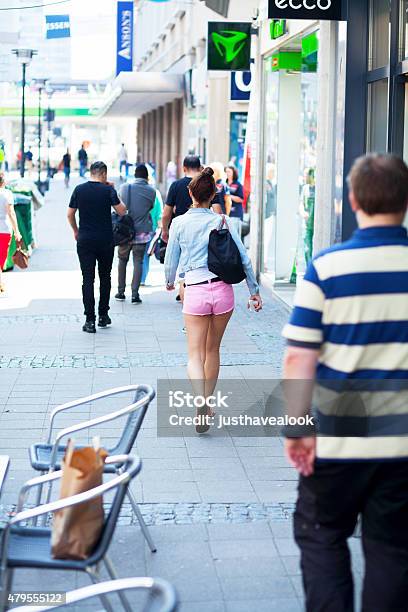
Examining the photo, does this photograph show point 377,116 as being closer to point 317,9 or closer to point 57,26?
point 317,9

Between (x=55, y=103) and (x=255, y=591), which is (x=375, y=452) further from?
(x=55, y=103)

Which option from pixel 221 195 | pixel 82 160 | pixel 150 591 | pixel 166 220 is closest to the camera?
pixel 150 591

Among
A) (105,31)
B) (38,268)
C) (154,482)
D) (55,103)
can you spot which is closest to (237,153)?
(38,268)

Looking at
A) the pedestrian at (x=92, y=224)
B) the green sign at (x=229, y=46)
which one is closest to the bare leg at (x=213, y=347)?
the pedestrian at (x=92, y=224)

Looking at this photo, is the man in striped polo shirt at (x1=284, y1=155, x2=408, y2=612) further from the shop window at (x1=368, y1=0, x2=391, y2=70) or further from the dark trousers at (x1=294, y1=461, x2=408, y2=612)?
the shop window at (x1=368, y1=0, x2=391, y2=70)

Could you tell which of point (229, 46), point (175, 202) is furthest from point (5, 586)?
point (229, 46)

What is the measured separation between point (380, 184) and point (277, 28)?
458 inches

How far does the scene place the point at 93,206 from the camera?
11664 mm

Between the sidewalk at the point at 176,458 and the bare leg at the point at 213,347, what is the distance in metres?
0.48

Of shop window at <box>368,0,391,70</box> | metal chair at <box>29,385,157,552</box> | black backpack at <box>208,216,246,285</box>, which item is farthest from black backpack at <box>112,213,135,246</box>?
metal chair at <box>29,385,157,552</box>

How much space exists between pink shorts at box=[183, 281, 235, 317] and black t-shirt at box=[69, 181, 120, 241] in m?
4.26

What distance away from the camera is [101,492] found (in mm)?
3756

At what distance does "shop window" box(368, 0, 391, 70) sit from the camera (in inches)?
391

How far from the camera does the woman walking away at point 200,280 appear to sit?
7.57 meters
